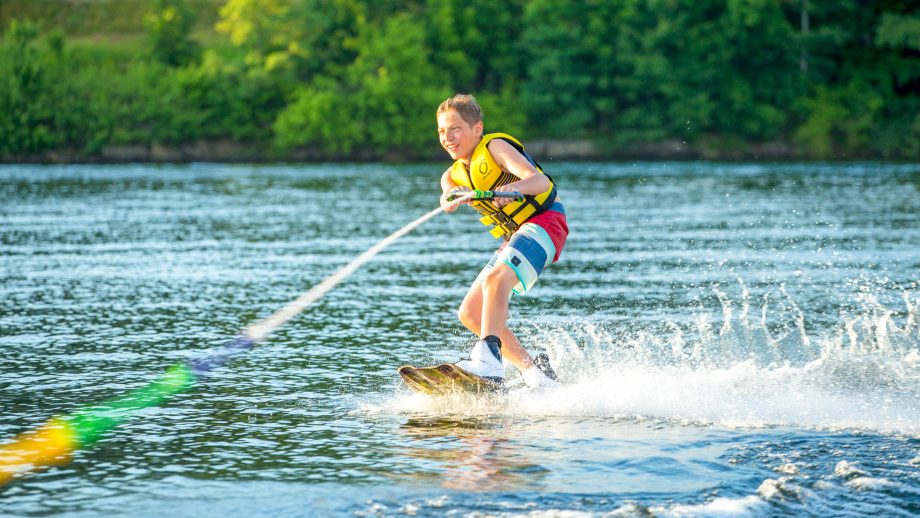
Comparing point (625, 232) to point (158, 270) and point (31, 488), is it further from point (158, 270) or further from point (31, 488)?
point (31, 488)

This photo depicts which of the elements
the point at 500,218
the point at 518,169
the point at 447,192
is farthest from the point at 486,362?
the point at 518,169

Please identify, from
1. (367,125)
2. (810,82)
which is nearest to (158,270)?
(367,125)

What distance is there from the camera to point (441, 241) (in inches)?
837

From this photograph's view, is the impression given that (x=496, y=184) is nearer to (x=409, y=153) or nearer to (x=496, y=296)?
(x=496, y=296)

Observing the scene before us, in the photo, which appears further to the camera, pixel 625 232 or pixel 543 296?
pixel 625 232

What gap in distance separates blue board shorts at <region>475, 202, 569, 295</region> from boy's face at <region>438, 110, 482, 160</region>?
24.7 inches

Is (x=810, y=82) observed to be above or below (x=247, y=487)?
above

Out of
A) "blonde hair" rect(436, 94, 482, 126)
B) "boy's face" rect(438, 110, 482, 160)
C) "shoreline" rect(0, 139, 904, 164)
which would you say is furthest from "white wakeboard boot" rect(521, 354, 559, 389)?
"shoreline" rect(0, 139, 904, 164)

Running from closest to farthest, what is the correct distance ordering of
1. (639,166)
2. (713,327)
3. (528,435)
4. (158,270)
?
(528,435), (713,327), (158,270), (639,166)

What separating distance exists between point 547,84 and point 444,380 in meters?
65.4

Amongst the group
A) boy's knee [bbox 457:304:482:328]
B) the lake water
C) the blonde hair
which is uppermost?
the blonde hair

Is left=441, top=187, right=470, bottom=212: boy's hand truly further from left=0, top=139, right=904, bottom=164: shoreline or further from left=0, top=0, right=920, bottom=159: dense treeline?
left=0, top=0, right=920, bottom=159: dense treeline

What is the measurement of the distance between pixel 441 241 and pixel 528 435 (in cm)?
1424

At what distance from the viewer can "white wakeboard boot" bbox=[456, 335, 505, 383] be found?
25.6ft
